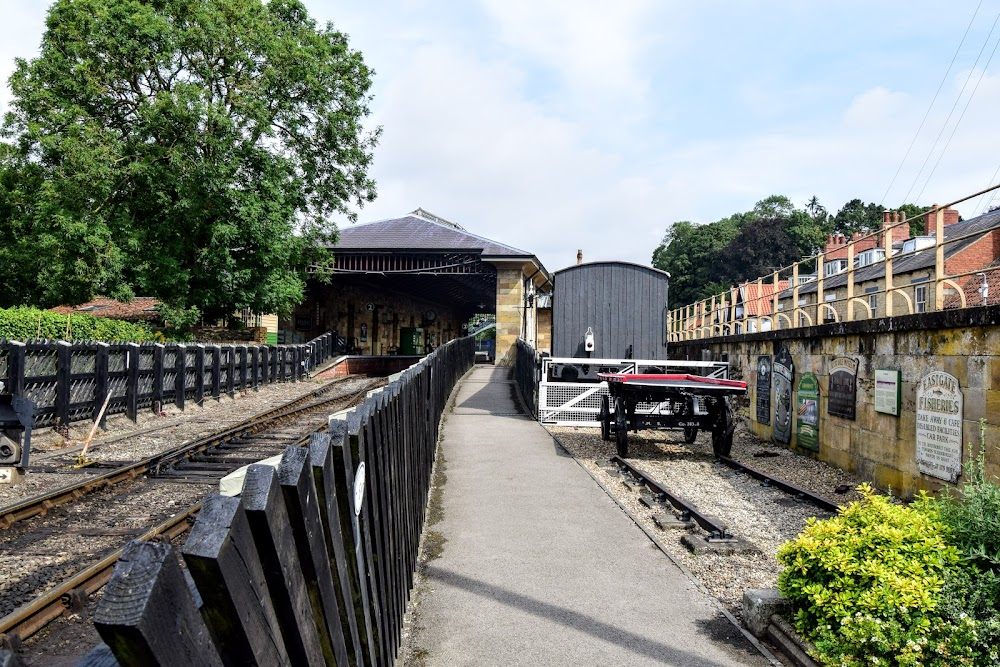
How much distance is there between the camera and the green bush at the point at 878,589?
3369 millimetres

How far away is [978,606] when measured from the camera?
348cm

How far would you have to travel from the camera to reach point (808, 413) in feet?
35.9

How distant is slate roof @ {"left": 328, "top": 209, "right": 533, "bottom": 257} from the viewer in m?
32.8

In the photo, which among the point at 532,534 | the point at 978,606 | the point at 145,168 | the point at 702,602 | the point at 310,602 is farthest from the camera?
the point at 145,168

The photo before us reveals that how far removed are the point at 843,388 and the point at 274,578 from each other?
991cm

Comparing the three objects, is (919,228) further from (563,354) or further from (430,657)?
(430,657)

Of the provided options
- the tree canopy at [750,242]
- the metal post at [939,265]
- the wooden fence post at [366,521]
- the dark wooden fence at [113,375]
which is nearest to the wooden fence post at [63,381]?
the dark wooden fence at [113,375]

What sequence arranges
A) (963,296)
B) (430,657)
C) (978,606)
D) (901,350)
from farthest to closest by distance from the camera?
(901,350) → (963,296) → (430,657) → (978,606)

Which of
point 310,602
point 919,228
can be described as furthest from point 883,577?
point 919,228

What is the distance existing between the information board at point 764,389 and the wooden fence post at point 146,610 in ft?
42.8

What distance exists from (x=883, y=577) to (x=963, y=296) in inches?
209

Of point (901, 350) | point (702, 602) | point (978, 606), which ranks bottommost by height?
point (702, 602)

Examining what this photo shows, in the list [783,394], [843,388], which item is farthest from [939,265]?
[783,394]

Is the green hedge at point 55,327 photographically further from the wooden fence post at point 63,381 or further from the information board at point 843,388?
the information board at point 843,388
